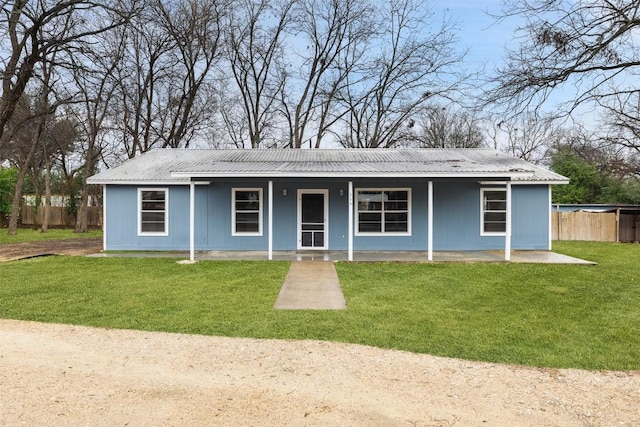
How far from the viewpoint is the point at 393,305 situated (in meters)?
6.68

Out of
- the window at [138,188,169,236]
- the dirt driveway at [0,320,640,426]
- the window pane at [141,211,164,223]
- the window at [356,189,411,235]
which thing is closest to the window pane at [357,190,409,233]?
the window at [356,189,411,235]

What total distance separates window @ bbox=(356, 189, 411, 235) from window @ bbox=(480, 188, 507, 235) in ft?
8.27

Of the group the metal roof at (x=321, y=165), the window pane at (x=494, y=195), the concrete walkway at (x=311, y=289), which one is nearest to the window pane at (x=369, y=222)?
the metal roof at (x=321, y=165)

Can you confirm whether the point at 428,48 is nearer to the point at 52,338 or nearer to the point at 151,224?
the point at 151,224

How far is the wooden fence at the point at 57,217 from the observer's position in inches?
1074

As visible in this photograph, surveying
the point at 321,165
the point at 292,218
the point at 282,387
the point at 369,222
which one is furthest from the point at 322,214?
the point at 282,387

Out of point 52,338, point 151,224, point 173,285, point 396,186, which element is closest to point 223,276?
point 173,285

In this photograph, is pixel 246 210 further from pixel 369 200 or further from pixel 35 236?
pixel 35 236

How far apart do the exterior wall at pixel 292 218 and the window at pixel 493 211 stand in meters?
0.22

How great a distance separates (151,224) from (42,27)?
724 centimetres

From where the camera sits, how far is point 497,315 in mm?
6133

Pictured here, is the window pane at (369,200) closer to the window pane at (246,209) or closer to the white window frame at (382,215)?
the white window frame at (382,215)

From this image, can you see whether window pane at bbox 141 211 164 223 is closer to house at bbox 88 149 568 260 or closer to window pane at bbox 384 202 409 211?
house at bbox 88 149 568 260

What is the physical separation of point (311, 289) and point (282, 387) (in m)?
4.28
